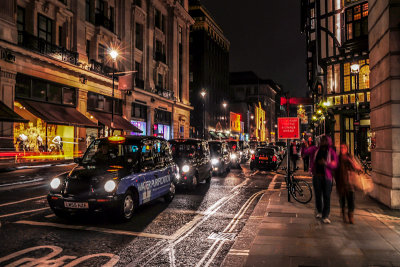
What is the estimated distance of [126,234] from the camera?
6281 mm

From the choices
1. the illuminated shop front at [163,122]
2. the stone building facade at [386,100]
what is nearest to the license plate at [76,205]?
the stone building facade at [386,100]

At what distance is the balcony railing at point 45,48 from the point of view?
75.0 ft

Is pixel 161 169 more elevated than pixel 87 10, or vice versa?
pixel 87 10

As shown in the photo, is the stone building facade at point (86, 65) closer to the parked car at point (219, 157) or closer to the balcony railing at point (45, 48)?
the balcony railing at point (45, 48)

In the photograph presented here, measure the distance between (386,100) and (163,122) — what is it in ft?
119

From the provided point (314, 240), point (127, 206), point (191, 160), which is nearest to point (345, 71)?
point (191, 160)

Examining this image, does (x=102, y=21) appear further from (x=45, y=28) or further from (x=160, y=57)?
(x=160, y=57)

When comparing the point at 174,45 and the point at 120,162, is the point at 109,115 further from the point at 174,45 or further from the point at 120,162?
the point at 120,162

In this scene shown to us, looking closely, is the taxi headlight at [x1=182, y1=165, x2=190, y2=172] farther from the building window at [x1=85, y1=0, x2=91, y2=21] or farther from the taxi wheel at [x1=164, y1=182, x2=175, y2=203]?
the building window at [x1=85, y1=0, x2=91, y2=21]

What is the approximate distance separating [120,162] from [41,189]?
18.5ft

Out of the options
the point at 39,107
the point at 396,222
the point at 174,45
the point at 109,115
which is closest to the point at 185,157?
the point at 396,222

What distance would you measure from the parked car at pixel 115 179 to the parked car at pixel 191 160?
83.0 inches

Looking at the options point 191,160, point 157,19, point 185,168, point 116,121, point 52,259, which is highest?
point 157,19

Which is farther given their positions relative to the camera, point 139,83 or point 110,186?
point 139,83
